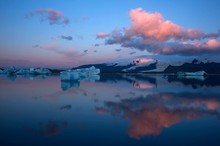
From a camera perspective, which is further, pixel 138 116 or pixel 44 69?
pixel 44 69

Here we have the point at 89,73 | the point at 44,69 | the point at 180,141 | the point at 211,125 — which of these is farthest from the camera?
the point at 44,69

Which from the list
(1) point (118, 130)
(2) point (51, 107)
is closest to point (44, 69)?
(2) point (51, 107)

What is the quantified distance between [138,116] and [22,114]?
346 cm

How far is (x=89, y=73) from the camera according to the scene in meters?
43.1

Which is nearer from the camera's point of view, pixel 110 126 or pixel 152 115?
pixel 110 126

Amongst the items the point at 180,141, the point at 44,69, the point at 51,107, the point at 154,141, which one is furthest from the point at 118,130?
the point at 44,69

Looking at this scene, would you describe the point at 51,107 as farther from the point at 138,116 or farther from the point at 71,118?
the point at 138,116

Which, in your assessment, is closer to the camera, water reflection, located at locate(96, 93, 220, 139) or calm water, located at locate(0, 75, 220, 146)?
calm water, located at locate(0, 75, 220, 146)

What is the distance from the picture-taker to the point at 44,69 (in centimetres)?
6044

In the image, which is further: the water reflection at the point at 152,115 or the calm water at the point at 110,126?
the water reflection at the point at 152,115

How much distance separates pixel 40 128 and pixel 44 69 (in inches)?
2202

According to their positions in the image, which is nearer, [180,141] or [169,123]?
[180,141]

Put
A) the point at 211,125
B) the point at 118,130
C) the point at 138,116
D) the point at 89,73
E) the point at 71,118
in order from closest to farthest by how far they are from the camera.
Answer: the point at 118,130
the point at 211,125
the point at 71,118
the point at 138,116
the point at 89,73

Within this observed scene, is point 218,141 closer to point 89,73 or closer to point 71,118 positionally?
point 71,118
